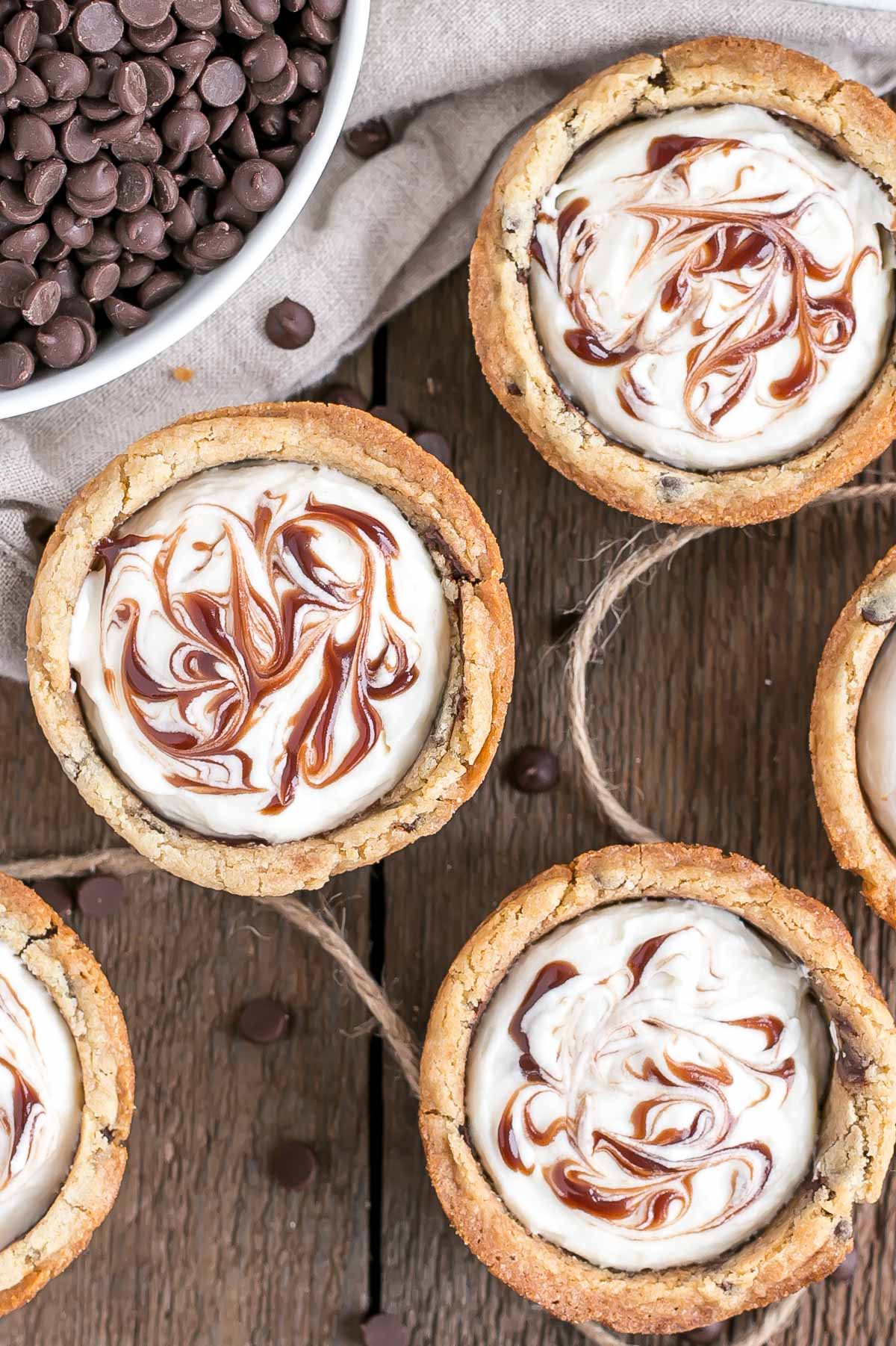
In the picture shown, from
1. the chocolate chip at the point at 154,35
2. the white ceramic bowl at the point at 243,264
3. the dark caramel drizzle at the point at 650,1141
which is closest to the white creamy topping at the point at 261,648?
the white ceramic bowl at the point at 243,264

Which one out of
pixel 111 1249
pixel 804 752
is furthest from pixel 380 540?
pixel 111 1249

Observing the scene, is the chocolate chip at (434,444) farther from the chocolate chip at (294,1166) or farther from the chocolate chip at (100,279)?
the chocolate chip at (294,1166)

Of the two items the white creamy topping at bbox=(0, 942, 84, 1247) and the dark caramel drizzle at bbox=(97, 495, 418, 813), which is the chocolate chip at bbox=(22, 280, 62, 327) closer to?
the dark caramel drizzle at bbox=(97, 495, 418, 813)

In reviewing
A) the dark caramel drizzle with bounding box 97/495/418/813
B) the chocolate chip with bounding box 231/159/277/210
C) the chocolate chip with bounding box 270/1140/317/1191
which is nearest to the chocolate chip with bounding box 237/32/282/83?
the chocolate chip with bounding box 231/159/277/210

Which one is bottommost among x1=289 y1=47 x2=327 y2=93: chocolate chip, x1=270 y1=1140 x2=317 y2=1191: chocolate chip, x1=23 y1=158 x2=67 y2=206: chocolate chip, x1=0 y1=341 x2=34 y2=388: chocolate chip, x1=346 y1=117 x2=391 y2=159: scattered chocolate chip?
x1=270 y1=1140 x2=317 y2=1191: chocolate chip

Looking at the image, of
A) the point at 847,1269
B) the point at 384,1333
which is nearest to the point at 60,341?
the point at 384,1333

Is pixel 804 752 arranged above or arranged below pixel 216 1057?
above

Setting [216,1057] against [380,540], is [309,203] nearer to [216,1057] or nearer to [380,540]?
[380,540]
